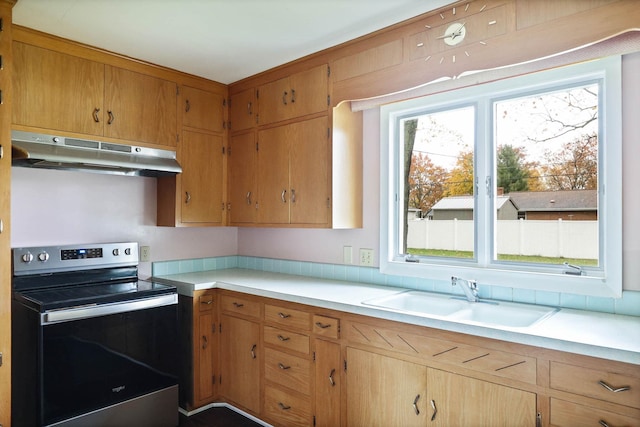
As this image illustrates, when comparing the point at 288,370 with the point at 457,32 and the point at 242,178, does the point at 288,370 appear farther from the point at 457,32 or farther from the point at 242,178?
the point at 457,32

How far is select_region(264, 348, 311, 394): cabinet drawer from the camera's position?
7.52ft

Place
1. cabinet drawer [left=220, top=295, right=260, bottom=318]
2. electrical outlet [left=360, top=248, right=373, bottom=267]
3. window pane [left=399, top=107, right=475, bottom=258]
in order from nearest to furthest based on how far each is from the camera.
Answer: window pane [left=399, top=107, right=475, bottom=258] < cabinet drawer [left=220, top=295, right=260, bottom=318] < electrical outlet [left=360, top=248, right=373, bottom=267]

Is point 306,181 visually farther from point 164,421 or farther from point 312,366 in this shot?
point 164,421

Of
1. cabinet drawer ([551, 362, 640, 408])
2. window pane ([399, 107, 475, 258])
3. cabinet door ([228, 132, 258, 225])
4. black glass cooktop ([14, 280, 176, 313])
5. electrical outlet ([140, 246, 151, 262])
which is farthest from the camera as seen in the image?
cabinet door ([228, 132, 258, 225])

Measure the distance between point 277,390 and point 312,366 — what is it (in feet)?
1.17

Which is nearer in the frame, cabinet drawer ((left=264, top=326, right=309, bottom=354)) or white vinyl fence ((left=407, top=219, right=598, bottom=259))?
white vinyl fence ((left=407, top=219, right=598, bottom=259))

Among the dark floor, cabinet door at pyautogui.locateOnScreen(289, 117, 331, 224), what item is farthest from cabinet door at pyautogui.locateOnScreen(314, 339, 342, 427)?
cabinet door at pyautogui.locateOnScreen(289, 117, 331, 224)

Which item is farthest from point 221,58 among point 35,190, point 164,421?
point 164,421

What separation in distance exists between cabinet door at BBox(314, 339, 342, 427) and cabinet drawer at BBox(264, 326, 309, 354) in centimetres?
9

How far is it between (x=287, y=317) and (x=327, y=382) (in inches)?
16.5

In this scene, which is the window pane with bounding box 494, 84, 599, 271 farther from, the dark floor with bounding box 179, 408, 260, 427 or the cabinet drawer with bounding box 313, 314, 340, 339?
the dark floor with bounding box 179, 408, 260, 427

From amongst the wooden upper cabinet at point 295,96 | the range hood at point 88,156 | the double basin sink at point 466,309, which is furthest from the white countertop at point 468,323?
the wooden upper cabinet at point 295,96

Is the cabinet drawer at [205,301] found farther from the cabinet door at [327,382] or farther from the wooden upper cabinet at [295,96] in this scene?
the wooden upper cabinet at [295,96]

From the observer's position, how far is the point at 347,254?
9.34ft
